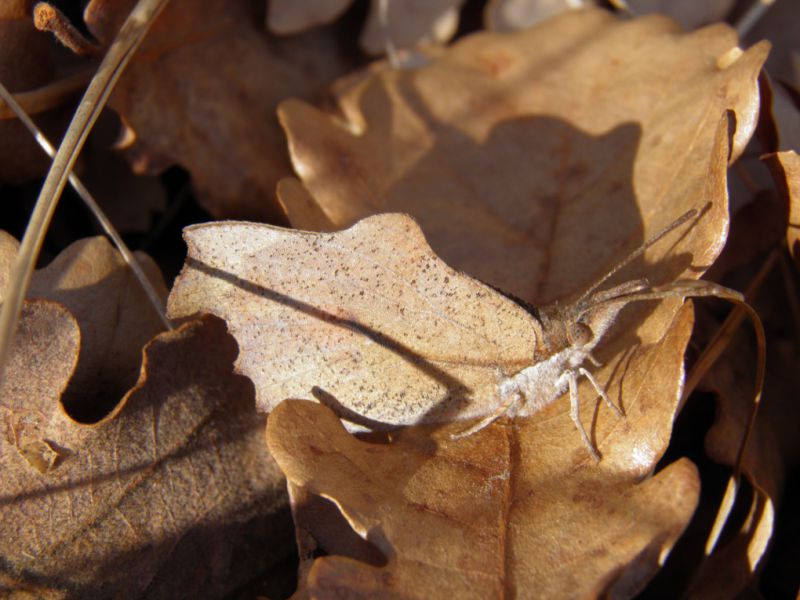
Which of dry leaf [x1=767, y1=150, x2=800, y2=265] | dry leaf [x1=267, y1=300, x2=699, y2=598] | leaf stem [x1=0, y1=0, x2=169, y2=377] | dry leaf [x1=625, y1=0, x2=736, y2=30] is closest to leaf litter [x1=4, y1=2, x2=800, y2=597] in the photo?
dry leaf [x1=267, y1=300, x2=699, y2=598]

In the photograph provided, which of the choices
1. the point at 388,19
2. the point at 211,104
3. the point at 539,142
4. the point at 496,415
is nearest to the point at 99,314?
the point at 211,104

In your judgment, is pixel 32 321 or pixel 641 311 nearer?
pixel 32 321

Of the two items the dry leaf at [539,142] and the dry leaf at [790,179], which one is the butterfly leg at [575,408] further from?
the dry leaf at [790,179]

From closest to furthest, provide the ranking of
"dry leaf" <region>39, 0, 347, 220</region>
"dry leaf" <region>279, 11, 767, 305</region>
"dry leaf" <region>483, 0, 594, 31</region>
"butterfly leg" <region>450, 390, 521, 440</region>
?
1. "butterfly leg" <region>450, 390, 521, 440</region>
2. "dry leaf" <region>279, 11, 767, 305</region>
3. "dry leaf" <region>39, 0, 347, 220</region>
4. "dry leaf" <region>483, 0, 594, 31</region>

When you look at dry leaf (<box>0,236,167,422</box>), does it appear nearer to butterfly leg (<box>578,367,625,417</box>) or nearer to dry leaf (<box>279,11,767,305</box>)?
dry leaf (<box>279,11,767,305</box>)

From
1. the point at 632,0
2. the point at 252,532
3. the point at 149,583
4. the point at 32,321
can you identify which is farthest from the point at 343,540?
the point at 632,0

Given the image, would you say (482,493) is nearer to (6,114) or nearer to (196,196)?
(196,196)

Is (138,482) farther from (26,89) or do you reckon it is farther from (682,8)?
(682,8)
